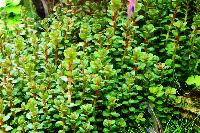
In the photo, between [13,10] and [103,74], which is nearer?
[103,74]

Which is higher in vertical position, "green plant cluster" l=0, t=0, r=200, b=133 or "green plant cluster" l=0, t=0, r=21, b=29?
"green plant cluster" l=0, t=0, r=21, b=29

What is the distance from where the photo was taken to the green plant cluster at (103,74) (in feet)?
9.45

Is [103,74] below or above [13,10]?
below

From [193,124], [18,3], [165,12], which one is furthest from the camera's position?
[18,3]

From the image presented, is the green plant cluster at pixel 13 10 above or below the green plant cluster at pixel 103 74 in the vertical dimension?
above

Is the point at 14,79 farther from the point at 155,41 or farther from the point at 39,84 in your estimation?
the point at 155,41

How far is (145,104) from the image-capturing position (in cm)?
314

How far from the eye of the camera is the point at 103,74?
2984mm

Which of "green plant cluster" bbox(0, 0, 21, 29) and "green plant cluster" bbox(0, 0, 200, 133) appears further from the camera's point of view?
"green plant cluster" bbox(0, 0, 21, 29)

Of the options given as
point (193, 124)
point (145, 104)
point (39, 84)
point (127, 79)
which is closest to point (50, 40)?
point (39, 84)

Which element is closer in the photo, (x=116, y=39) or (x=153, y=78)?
(x=153, y=78)

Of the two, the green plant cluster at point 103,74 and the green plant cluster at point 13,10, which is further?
the green plant cluster at point 13,10

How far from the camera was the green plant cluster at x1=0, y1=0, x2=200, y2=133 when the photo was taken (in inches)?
113

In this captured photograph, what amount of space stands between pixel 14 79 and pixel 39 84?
23cm
